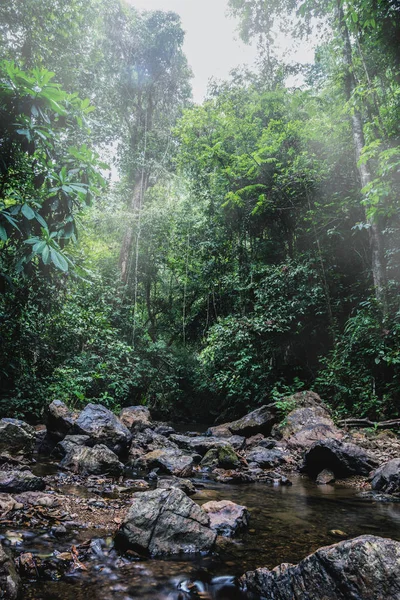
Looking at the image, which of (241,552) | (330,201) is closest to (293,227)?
(330,201)

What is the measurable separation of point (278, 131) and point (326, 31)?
4110 millimetres

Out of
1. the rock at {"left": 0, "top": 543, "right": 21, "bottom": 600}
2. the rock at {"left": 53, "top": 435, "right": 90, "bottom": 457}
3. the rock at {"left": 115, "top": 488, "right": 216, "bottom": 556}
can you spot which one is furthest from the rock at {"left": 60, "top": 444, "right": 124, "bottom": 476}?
the rock at {"left": 0, "top": 543, "right": 21, "bottom": 600}

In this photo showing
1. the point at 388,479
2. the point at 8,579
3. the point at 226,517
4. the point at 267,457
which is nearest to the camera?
the point at 8,579

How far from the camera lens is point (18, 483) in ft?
12.9

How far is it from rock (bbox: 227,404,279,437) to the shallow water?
4.65 m

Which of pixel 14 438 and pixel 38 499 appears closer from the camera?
pixel 38 499

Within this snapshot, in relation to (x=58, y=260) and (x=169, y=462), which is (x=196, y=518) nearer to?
(x=58, y=260)

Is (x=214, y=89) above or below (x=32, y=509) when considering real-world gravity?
above

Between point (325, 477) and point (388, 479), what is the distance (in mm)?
1071

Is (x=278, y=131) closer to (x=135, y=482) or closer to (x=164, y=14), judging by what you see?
(x=164, y=14)

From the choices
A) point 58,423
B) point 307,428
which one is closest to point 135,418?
point 58,423

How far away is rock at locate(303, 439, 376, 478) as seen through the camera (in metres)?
5.79

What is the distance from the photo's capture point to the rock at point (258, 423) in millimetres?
9281

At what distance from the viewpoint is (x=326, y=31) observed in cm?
1361
